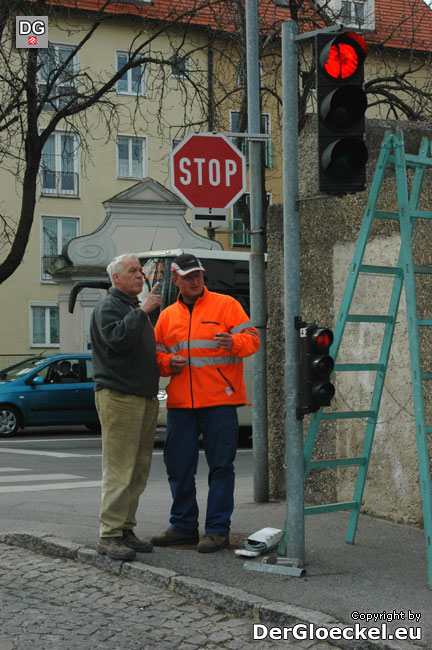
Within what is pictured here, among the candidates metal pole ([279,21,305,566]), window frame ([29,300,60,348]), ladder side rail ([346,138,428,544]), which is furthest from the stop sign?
window frame ([29,300,60,348])

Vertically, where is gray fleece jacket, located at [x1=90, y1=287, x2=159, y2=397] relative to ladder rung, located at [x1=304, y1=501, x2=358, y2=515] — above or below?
above

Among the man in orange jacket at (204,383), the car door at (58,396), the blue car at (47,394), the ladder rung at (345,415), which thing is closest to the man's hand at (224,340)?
the man in orange jacket at (204,383)

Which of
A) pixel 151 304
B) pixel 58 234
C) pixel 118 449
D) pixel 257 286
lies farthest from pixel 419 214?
pixel 58 234

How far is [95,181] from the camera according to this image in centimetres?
4138

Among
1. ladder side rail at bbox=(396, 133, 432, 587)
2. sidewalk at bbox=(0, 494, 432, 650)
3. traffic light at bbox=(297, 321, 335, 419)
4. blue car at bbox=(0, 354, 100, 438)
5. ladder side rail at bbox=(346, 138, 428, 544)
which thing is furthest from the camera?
blue car at bbox=(0, 354, 100, 438)

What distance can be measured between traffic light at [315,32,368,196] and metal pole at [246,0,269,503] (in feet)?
9.94

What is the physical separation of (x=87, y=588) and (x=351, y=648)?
183 centimetres

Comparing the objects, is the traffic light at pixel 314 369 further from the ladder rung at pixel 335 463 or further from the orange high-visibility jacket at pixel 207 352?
the orange high-visibility jacket at pixel 207 352

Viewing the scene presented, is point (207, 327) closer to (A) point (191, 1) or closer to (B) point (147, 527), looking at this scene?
(B) point (147, 527)

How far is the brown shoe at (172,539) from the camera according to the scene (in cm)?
702

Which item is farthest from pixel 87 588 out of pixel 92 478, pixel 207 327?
pixel 92 478

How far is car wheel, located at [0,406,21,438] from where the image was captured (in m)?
A: 20.3

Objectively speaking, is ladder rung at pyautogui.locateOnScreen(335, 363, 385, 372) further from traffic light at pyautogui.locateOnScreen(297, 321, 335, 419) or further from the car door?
the car door

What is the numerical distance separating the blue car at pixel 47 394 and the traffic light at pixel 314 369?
48.3 ft
